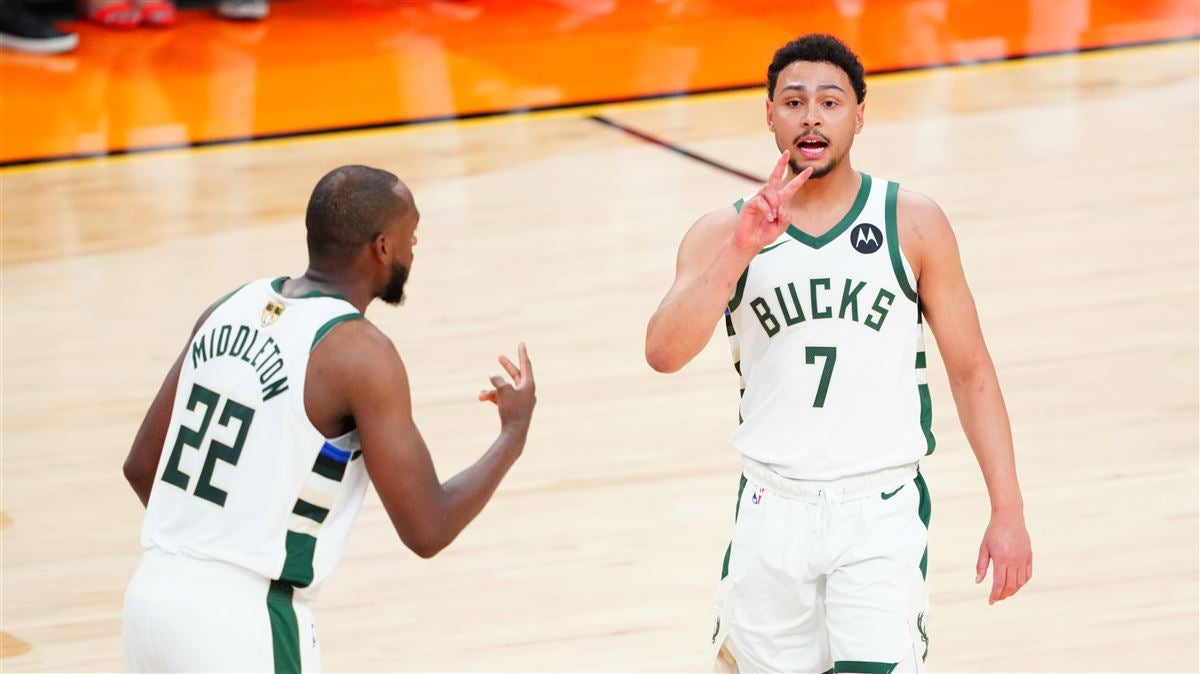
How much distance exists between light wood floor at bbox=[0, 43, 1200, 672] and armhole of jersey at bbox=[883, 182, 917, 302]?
1.48m

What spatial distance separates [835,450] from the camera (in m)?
3.38

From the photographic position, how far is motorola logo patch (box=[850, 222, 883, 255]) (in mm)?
3395

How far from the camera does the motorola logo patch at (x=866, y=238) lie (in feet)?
11.1

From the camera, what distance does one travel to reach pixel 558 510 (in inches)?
212

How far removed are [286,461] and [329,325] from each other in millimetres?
241

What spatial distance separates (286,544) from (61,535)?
8.33 feet

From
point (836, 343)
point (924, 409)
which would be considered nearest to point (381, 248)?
point (836, 343)

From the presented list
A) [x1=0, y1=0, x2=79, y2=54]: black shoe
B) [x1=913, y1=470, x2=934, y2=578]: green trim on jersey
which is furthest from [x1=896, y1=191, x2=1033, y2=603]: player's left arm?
[x1=0, y1=0, x2=79, y2=54]: black shoe

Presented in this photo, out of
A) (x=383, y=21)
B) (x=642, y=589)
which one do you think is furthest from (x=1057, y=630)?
(x=383, y=21)

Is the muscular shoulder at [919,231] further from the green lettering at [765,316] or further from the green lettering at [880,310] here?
the green lettering at [765,316]

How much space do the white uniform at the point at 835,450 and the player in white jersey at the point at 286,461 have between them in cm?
63

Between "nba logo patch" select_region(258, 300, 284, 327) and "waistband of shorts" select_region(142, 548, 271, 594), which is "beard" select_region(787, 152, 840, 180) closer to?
"nba logo patch" select_region(258, 300, 284, 327)

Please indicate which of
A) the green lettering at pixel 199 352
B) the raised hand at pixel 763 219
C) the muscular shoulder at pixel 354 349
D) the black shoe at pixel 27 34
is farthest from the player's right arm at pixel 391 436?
the black shoe at pixel 27 34

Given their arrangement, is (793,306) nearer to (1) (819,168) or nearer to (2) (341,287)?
(1) (819,168)
